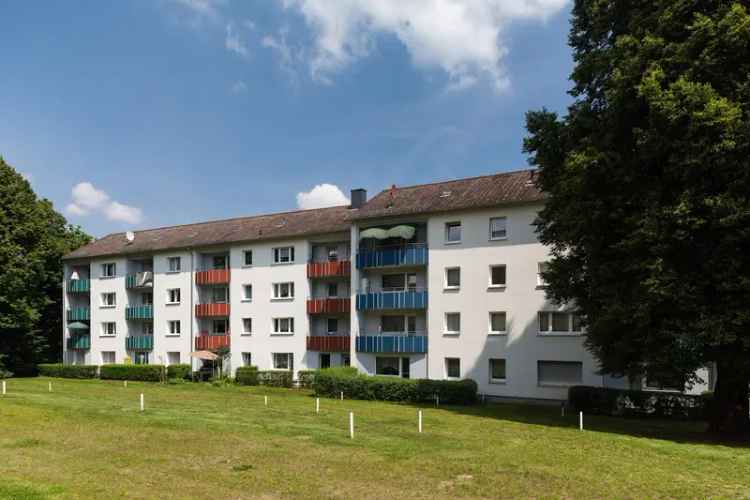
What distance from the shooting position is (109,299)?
55.2 meters

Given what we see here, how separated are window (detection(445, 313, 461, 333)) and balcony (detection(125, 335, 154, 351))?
26916mm

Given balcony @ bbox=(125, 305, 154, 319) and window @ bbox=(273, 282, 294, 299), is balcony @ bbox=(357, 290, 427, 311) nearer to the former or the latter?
window @ bbox=(273, 282, 294, 299)

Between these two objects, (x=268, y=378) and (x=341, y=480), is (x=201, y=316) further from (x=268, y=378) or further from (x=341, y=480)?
(x=341, y=480)

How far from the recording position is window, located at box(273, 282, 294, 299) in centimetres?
4462

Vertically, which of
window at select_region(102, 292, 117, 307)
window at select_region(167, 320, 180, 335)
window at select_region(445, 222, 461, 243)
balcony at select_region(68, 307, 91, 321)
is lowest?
window at select_region(167, 320, 180, 335)

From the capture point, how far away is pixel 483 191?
37406mm

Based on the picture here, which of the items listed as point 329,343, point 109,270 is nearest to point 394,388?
point 329,343

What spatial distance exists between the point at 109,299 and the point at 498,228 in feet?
121

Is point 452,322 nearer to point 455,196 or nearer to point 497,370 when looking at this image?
point 497,370

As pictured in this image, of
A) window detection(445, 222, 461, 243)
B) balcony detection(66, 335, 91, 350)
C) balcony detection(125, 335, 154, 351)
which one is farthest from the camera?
balcony detection(66, 335, 91, 350)

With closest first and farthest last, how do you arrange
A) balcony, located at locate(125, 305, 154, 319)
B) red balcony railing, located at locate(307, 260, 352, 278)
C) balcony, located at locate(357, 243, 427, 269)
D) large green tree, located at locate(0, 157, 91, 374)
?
1. balcony, located at locate(357, 243, 427, 269)
2. red balcony railing, located at locate(307, 260, 352, 278)
3. large green tree, located at locate(0, 157, 91, 374)
4. balcony, located at locate(125, 305, 154, 319)

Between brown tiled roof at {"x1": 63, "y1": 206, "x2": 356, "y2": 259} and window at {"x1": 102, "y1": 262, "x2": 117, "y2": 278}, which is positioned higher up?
brown tiled roof at {"x1": 63, "y1": 206, "x2": 356, "y2": 259}

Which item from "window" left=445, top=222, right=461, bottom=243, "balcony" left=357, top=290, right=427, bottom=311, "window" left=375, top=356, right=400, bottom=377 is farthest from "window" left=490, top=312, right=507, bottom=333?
"window" left=375, top=356, right=400, bottom=377

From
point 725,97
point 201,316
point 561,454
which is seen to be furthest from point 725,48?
point 201,316
